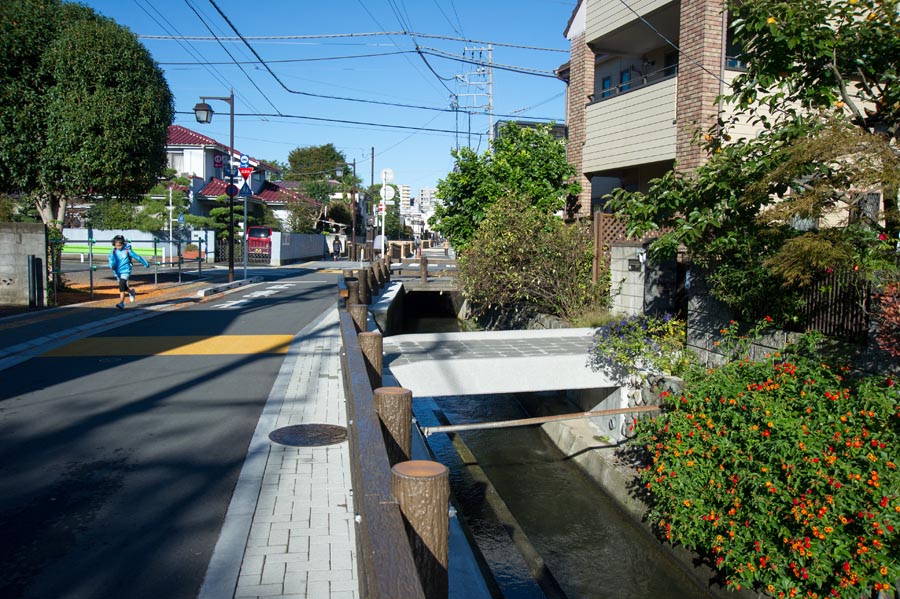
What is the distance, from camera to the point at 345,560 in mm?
4016

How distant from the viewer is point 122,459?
5770 mm

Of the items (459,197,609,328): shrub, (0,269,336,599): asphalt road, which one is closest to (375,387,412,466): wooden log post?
(0,269,336,599): asphalt road

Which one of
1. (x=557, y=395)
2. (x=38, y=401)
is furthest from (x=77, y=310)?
(x=557, y=395)

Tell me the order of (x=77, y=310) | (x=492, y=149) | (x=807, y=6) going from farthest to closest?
(x=492, y=149) → (x=77, y=310) → (x=807, y=6)

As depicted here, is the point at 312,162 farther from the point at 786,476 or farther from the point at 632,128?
the point at 786,476

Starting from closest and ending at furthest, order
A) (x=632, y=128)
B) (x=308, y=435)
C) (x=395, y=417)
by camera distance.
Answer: (x=395, y=417), (x=308, y=435), (x=632, y=128)

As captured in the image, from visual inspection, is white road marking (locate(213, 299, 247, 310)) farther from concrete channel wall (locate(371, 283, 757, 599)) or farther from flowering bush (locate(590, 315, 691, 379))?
flowering bush (locate(590, 315, 691, 379))

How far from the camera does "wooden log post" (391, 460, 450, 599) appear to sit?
7.11ft

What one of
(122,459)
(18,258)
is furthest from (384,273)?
(122,459)

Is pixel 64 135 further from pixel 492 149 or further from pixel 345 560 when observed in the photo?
pixel 345 560

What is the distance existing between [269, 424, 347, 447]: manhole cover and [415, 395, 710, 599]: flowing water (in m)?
1.55

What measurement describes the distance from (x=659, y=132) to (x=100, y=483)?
41.0 feet

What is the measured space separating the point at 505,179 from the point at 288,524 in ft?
48.3

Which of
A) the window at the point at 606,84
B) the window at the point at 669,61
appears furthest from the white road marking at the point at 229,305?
the window at the point at 669,61
